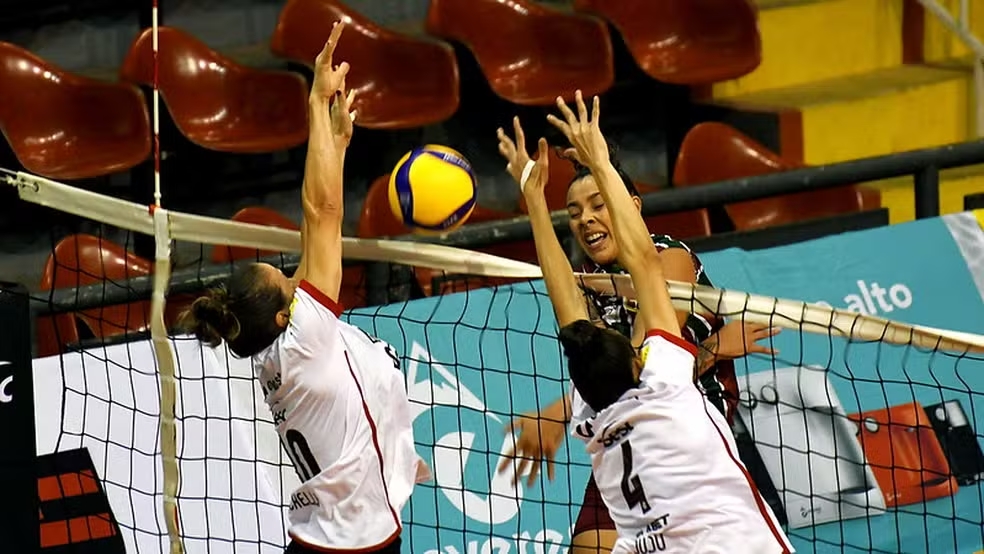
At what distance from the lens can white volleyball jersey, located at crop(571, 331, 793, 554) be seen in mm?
4141

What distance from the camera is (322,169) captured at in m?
4.62

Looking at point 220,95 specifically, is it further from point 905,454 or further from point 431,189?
point 905,454

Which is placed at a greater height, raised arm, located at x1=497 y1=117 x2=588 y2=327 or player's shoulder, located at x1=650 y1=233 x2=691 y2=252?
raised arm, located at x1=497 y1=117 x2=588 y2=327

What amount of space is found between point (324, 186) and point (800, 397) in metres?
2.13

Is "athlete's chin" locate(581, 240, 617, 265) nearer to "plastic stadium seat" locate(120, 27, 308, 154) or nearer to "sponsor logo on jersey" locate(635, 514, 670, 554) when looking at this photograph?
"sponsor logo on jersey" locate(635, 514, 670, 554)

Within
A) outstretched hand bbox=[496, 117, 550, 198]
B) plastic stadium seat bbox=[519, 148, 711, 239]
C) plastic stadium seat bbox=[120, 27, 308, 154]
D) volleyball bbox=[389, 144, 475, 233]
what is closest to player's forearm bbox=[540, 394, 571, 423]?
volleyball bbox=[389, 144, 475, 233]

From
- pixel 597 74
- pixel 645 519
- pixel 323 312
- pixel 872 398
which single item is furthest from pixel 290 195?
pixel 645 519

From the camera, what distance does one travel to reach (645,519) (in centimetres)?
420

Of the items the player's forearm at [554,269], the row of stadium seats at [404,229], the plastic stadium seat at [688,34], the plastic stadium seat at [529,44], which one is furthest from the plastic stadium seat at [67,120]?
the player's forearm at [554,269]

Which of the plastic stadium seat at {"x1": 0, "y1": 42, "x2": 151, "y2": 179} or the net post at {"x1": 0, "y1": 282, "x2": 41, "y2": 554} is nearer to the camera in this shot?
the net post at {"x1": 0, "y1": 282, "x2": 41, "y2": 554}

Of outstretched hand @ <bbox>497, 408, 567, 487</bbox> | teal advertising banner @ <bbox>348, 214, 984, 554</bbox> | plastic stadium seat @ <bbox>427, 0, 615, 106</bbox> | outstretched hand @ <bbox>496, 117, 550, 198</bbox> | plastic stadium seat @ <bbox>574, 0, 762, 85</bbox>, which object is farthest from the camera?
plastic stadium seat @ <bbox>574, 0, 762, 85</bbox>

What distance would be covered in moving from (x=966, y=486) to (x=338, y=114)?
2717mm

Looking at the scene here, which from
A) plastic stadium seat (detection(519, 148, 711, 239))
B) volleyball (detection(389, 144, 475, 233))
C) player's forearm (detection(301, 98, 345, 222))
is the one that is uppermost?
player's forearm (detection(301, 98, 345, 222))

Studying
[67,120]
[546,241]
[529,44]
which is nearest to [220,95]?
[67,120]
